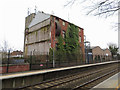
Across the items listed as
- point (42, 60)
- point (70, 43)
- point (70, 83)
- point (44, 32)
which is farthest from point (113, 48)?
point (70, 83)

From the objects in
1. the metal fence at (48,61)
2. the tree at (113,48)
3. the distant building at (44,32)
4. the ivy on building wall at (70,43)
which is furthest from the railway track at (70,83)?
the tree at (113,48)

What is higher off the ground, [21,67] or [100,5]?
[100,5]

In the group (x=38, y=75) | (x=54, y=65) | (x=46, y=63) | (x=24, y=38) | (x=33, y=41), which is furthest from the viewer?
(x=24, y=38)

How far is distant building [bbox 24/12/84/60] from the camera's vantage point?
25906mm

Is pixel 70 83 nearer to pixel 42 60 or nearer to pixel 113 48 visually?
pixel 42 60

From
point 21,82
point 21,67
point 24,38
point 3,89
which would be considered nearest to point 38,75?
point 21,82

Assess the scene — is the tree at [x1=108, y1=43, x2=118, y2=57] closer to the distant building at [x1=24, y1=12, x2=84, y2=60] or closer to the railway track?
the distant building at [x1=24, y1=12, x2=84, y2=60]

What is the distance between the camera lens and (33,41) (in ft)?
103

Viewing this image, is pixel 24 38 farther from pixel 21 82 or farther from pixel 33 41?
pixel 21 82

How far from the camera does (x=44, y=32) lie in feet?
91.6

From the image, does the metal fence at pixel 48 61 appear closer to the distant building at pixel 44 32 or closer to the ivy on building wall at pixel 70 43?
the ivy on building wall at pixel 70 43

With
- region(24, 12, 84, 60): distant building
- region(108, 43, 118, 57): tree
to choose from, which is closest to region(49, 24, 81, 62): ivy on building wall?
region(24, 12, 84, 60): distant building

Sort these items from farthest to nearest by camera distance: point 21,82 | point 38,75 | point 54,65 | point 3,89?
point 54,65 → point 38,75 → point 21,82 → point 3,89

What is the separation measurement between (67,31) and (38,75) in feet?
73.7
